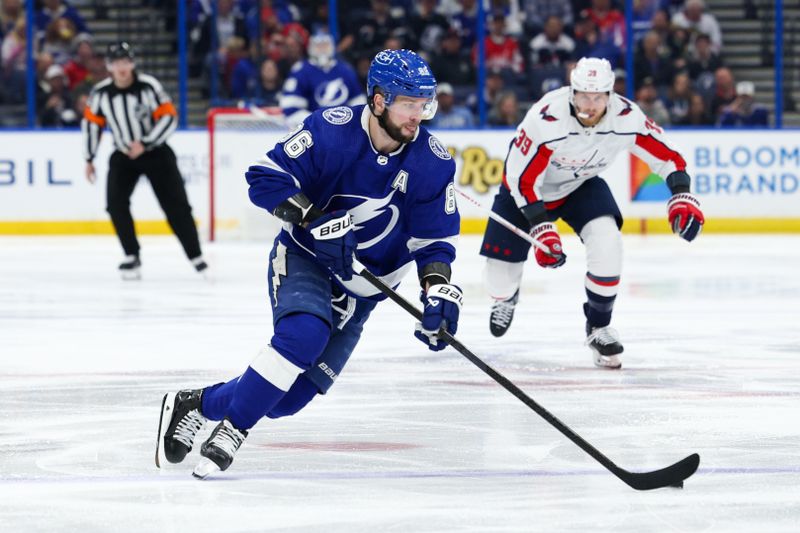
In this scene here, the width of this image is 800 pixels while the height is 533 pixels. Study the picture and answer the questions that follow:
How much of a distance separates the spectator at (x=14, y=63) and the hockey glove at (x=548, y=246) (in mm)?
7350

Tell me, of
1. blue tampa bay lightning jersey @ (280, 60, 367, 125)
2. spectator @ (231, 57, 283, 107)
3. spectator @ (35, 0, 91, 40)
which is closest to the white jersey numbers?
blue tampa bay lightning jersey @ (280, 60, 367, 125)

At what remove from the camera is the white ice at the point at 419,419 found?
320 centimetres

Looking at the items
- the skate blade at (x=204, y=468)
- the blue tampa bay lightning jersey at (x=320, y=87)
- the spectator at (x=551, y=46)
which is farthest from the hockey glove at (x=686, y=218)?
the spectator at (x=551, y=46)

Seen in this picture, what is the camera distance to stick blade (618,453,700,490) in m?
3.38

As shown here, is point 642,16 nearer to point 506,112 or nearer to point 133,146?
point 506,112

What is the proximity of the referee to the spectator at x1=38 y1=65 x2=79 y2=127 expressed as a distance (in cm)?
298

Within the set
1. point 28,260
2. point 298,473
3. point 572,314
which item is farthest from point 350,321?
point 28,260

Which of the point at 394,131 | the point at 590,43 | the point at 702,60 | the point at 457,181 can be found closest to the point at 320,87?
the point at 457,181

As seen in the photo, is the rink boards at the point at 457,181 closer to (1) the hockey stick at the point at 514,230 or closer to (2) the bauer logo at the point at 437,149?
(1) the hockey stick at the point at 514,230

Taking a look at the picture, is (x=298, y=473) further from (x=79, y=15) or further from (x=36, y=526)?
(x=79, y=15)

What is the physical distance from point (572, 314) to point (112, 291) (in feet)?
8.25

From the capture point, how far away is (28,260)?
9680mm

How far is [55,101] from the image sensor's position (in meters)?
11.8

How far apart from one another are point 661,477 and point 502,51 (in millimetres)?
9455
